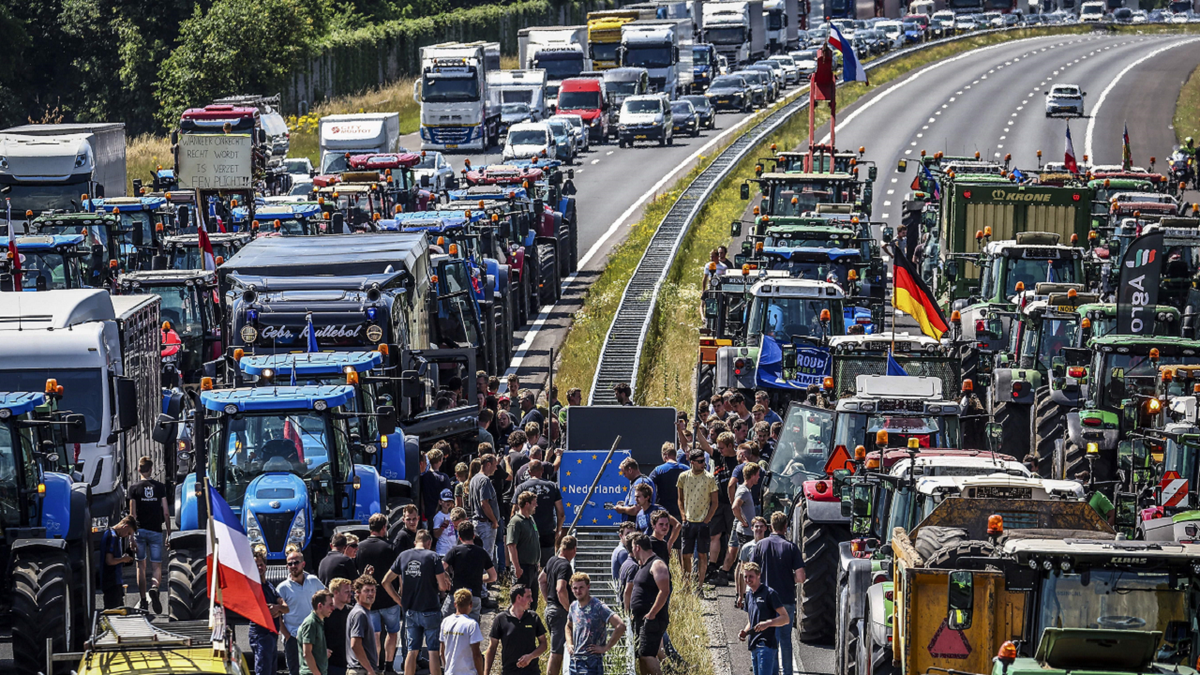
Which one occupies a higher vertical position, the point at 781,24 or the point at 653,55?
the point at 781,24

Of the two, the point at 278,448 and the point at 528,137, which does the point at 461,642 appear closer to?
the point at 278,448

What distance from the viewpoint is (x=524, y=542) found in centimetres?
1702

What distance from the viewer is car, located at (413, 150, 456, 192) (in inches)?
1859

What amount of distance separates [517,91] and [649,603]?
170 feet

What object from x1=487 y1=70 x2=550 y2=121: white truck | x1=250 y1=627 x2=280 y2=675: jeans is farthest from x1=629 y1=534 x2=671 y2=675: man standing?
x1=487 y1=70 x2=550 y2=121: white truck

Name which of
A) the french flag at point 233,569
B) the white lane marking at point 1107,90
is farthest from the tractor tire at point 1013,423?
the white lane marking at point 1107,90

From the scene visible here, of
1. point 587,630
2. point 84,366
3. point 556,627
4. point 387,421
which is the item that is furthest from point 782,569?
point 84,366

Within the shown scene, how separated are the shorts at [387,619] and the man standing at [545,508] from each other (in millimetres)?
1891

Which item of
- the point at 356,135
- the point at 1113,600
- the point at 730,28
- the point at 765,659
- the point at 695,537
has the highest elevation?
the point at 730,28

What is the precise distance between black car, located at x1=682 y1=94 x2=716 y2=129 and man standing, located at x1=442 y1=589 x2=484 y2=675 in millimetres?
56456

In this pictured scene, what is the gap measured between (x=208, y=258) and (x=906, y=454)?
16471mm

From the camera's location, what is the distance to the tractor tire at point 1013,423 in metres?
23.7

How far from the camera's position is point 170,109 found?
2589 inches

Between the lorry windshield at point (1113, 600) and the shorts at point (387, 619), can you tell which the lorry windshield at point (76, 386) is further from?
the lorry windshield at point (1113, 600)
